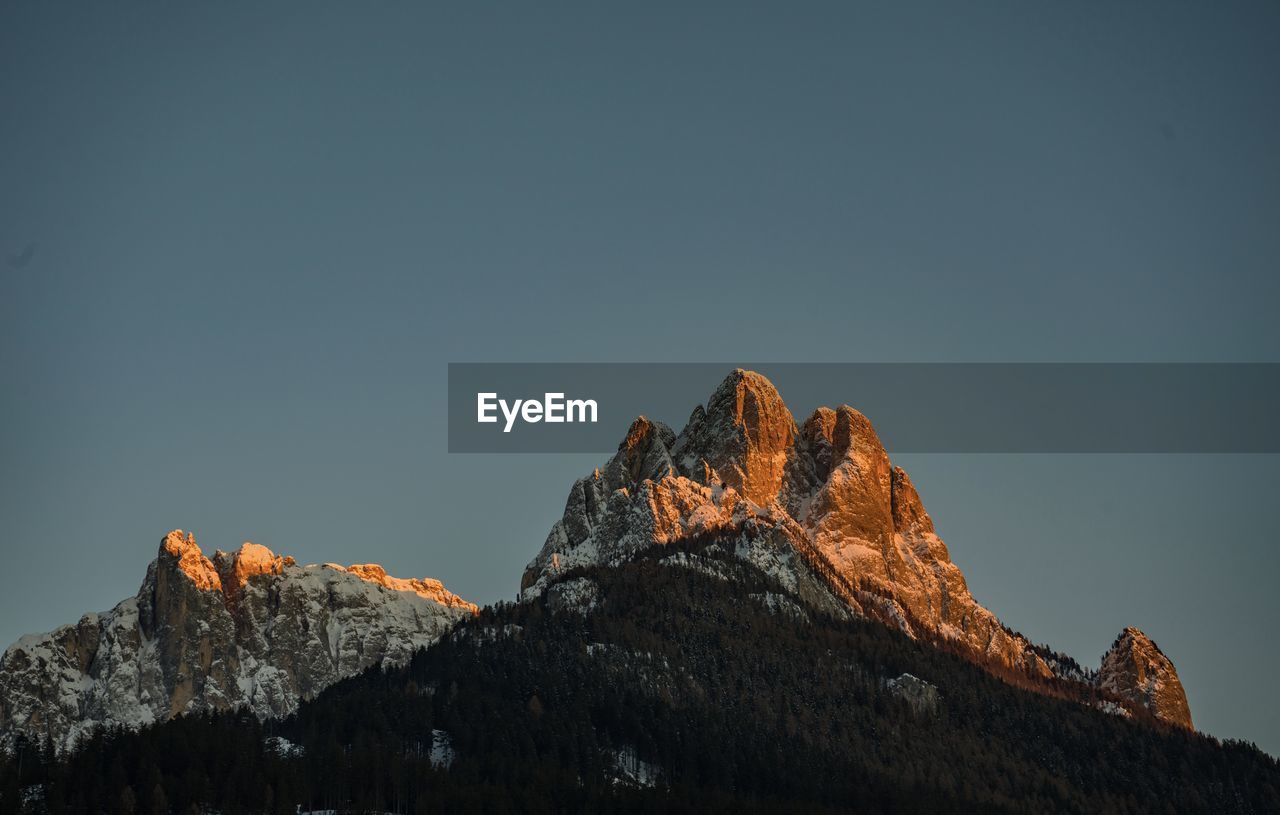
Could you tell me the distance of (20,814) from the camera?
199m
